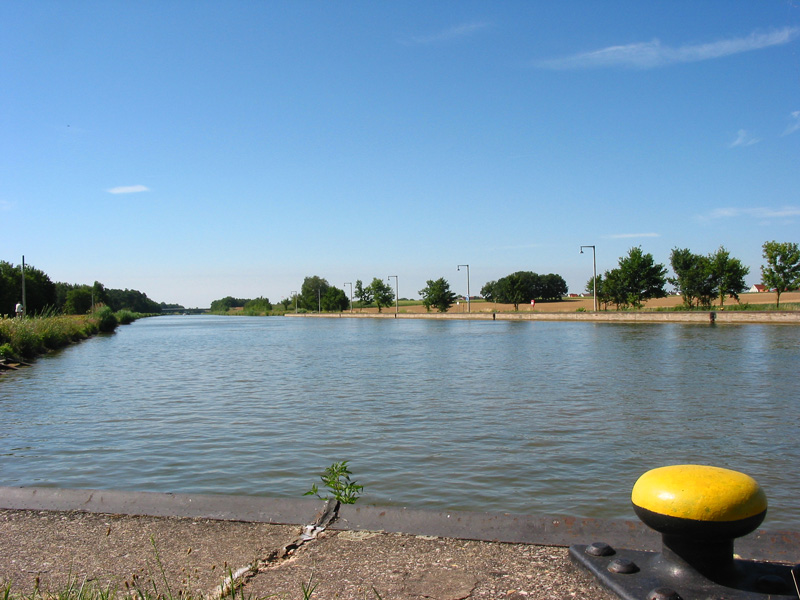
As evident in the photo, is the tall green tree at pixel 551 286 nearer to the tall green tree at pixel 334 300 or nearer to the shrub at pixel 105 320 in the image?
the tall green tree at pixel 334 300

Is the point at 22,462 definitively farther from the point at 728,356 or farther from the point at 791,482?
the point at 728,356

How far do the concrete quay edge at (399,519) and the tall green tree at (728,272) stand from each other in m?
67.5

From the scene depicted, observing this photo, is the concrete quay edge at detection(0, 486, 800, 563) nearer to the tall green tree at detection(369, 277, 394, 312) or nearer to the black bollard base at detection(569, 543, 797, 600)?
the black bollard base at detection(569, 543, 797, 600)

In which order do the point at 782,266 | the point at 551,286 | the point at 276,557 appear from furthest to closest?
the point at 551,286, the point at 782,266, the point at 276,557

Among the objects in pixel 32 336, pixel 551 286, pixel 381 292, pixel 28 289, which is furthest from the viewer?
pixel 551 286

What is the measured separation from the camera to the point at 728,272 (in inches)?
2527

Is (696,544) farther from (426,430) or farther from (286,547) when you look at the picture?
(426,430)

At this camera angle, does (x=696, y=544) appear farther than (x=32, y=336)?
No

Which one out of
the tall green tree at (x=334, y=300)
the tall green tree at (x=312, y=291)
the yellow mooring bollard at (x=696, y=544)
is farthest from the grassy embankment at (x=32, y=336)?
the tall green tree at (x=312, y=291)

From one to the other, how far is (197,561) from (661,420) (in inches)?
399

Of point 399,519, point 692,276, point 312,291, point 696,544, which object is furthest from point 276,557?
point 312,291

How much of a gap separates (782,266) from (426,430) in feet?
185

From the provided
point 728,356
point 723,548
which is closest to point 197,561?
point 723,548

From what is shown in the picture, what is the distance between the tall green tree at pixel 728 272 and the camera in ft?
210
